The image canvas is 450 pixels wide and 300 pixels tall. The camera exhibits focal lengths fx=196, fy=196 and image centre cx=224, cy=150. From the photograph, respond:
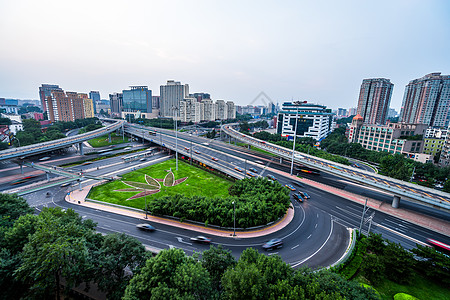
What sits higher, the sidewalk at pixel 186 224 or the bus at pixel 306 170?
the bus at pixel 306 170

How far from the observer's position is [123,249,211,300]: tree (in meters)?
16.3

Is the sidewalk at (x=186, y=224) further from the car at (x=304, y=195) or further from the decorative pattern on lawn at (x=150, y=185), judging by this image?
the car at (x=304, y=195)

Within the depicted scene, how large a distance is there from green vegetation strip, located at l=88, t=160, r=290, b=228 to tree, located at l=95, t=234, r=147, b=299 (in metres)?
14.5

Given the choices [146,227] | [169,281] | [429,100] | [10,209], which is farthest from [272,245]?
[429,100]

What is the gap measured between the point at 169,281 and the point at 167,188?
35606 mm

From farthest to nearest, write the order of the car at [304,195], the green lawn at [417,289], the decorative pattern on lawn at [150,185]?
the decorative pattern on lawn at [150,185] < the car at [304,195] < the green lawn at [417,289]

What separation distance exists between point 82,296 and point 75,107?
17744 centimetres

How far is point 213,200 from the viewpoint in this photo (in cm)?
3762

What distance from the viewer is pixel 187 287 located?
16516mm

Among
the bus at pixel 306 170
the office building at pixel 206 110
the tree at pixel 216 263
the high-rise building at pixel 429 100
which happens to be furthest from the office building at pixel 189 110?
the high-rise building at pixel 429 100

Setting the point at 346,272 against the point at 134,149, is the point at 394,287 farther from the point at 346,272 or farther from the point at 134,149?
the point at 134,149

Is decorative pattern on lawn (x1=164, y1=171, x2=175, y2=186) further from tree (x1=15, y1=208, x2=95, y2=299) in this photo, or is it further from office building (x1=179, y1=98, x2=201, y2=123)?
office building (x1=179, y1=98, x2=201, y2=123)

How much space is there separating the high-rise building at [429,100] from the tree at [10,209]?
199m

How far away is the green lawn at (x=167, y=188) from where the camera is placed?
46000 mm
